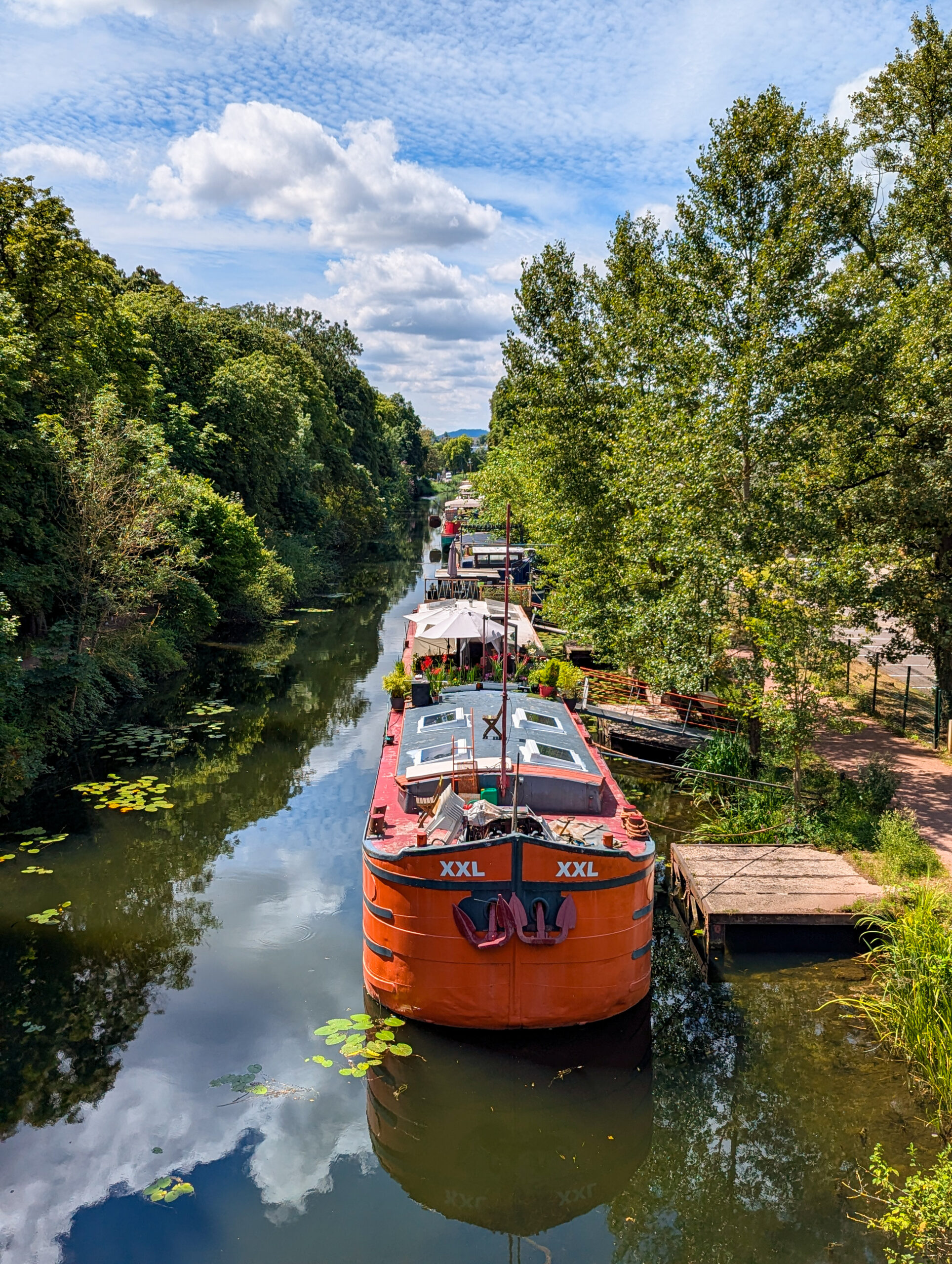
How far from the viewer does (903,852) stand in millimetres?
11133

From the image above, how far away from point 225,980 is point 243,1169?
296 cm

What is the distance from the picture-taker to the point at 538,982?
8422 millimetres

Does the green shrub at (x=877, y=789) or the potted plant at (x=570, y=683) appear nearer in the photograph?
the green shrub at (x=877, y=789)

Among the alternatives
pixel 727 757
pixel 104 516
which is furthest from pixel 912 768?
pixel 104 516

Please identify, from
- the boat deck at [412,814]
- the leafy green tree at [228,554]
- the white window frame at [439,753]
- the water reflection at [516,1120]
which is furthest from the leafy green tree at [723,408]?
the leafy green tree at [228,554]

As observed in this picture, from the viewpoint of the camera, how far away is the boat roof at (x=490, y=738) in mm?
10523

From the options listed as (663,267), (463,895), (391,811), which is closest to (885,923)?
(463,895)

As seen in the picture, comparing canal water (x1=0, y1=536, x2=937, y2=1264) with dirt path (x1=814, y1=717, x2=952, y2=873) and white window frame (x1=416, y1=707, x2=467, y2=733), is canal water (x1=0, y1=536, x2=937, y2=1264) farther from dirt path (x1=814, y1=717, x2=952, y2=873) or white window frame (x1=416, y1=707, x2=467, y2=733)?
dirt path (x1=814, y1=717, x2=952, y2=873)

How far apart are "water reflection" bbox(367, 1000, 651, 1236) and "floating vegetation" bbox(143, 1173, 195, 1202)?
66.3 inches

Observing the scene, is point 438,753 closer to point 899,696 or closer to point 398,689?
point 398,689

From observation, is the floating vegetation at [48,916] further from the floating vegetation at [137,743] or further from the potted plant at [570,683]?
the potted plant at [570,683]

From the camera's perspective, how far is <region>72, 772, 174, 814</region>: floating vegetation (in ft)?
48.6

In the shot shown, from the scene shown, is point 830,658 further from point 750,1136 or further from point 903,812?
point 750,1136

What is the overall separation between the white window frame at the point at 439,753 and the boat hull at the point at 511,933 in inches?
84.5
